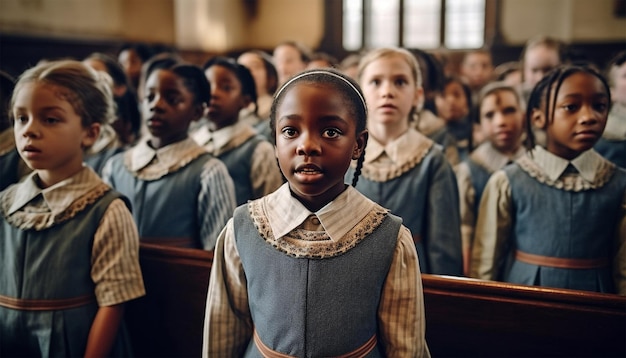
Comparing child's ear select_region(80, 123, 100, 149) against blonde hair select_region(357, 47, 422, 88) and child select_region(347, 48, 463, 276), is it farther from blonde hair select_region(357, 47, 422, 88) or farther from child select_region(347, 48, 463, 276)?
blonde hair select_region(357, 47, 422, 88)

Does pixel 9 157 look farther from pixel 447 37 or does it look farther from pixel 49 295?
pixel 447 37

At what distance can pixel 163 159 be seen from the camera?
6.46 ft

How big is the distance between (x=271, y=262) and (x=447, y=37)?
8.01m

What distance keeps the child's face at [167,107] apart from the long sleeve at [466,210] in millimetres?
1194

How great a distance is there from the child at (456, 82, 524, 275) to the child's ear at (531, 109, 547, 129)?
0.63 m

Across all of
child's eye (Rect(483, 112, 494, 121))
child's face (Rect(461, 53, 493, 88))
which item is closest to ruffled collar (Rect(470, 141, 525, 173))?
child's eye (Rect(483, 112, 494, 121))

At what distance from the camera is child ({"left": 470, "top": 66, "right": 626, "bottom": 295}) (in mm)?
1684

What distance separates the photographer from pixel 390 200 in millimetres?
1868

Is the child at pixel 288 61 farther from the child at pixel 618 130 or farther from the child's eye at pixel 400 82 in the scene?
the child's eye at pixel 400 82

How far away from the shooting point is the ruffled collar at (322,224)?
111 cm

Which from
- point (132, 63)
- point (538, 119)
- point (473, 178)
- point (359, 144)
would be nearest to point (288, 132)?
point (359, 144)

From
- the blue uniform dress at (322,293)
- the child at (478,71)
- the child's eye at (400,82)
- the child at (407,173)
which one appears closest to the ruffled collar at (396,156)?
the child at (407,173)

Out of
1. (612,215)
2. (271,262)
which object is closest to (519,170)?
(612,215)

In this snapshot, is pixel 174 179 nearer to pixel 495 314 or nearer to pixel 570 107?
pixel 495 314
